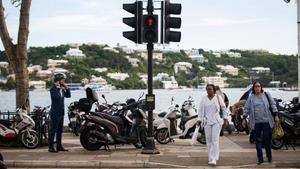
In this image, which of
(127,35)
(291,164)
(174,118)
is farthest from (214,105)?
(174,118)

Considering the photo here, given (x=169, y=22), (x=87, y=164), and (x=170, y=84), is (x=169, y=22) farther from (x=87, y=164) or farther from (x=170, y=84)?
(x=170, y=84)

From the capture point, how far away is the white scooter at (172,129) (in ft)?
51.2

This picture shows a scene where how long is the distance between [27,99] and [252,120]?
7260 millimetres

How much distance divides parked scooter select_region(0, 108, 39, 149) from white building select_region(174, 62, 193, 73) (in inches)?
2689

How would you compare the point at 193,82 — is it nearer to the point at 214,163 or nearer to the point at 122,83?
the point at 122,83

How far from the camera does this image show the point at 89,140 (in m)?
13.6

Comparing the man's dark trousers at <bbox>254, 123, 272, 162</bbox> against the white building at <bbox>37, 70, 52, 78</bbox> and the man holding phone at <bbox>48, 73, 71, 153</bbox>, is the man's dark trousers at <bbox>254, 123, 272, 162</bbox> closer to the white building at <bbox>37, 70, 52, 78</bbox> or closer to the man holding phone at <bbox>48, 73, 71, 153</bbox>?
the man holding phone at <bbox>48, 73, 71, 153</bbox>

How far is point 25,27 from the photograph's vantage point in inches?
621

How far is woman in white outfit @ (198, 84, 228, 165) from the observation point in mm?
11250

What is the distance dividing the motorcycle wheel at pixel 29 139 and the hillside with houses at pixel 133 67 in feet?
184

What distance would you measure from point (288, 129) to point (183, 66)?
74.0m

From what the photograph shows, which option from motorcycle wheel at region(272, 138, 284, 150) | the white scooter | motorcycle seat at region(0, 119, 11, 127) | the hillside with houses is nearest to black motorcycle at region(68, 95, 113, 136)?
the white scooter

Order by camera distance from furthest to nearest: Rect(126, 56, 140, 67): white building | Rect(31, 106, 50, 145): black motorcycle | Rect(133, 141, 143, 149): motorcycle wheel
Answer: Rect(126, 56, 140, 67): white building
Rect(31, 106, 50, 145): black motorcycle
Rect(133, 141, 143, 149): motorcycle wheel

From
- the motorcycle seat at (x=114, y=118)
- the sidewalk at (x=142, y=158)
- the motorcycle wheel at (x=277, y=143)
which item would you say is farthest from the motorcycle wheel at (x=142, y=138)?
the motorcycle wheel at (x=277, y=143)
